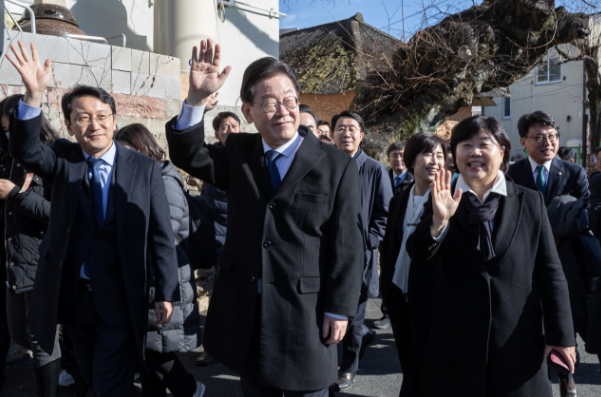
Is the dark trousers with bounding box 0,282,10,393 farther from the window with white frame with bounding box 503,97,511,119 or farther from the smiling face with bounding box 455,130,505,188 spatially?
the window with white frame with bounding box 503,97,511,119

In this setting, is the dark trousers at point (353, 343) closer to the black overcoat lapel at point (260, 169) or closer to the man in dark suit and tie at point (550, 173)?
the man in dark suit and tie at point (550, 173)

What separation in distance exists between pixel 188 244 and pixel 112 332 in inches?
36.4

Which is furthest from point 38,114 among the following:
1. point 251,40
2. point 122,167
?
point 251,40

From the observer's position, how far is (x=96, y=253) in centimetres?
272

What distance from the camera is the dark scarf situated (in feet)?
7.89

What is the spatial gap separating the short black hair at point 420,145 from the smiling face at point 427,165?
0.03 metres

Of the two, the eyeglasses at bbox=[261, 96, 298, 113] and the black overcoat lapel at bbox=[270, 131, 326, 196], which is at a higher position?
the eyeglasses at bbox=[261, 96, 298, 113]

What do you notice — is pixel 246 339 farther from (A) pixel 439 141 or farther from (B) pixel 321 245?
(A) pixel 439 141

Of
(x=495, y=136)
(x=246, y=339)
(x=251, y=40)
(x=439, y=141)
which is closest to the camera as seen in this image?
(x=246, y=339)

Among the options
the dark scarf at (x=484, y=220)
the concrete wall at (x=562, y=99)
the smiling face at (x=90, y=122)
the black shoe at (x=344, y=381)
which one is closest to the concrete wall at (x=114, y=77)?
the smiling face at (x=90, y=122)

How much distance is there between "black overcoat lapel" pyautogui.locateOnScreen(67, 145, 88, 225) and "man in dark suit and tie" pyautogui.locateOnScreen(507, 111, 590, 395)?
326 cm

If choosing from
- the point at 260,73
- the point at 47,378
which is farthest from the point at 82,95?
the point at 47,378

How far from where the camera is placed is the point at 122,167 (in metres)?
2.84

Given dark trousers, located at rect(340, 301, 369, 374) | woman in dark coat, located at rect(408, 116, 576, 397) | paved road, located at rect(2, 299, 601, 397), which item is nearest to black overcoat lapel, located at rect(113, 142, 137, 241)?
woman in dark coat, located at rect(408, 116, 576, 397)
